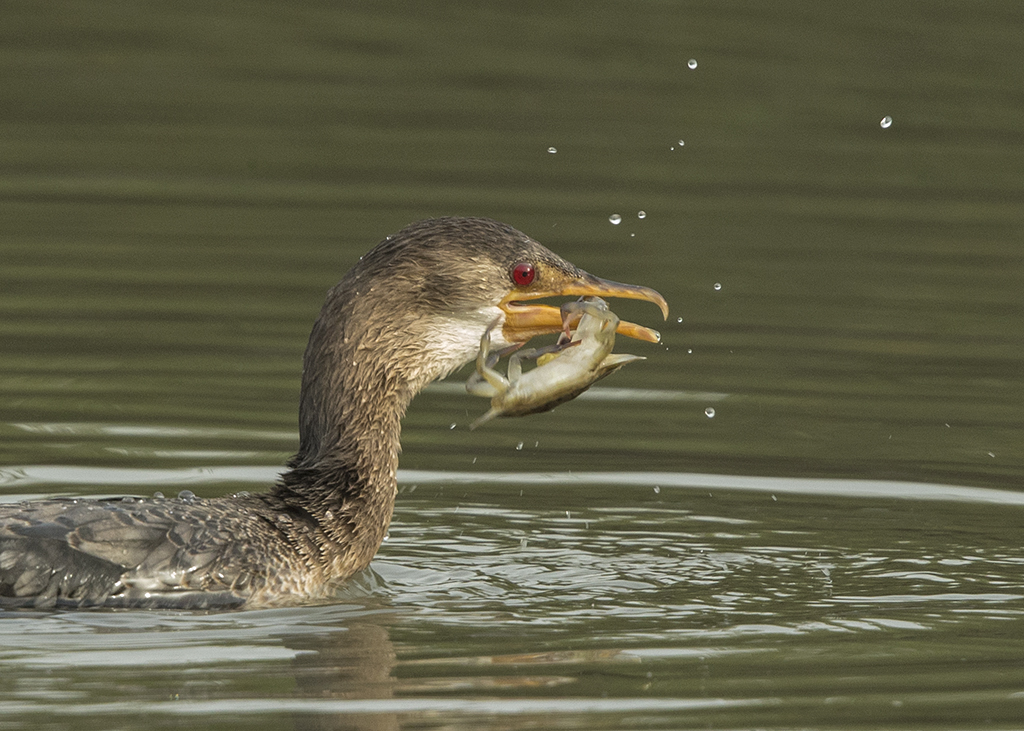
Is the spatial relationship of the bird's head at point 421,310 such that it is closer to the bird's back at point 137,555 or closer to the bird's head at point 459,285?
the bird's head at point 459,285

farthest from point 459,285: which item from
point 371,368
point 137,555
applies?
point 137,555

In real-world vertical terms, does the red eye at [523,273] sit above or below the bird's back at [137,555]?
above

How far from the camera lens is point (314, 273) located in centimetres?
1504

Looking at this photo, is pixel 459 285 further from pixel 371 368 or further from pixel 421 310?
pixel 371 368

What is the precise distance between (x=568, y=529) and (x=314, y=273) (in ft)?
16.1

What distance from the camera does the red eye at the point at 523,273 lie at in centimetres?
963

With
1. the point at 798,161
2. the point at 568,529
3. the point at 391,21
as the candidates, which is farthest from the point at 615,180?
the point at 568,529

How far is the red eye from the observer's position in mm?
9633

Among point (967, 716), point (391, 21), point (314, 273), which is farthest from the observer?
point (391, 21)

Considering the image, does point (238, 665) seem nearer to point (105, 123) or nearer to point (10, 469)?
point (10, 469)

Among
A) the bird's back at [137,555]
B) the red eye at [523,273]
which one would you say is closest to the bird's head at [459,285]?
the red eye at [523,273]

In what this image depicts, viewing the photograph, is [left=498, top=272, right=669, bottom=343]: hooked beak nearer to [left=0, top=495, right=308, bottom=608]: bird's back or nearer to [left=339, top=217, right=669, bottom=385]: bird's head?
[left=339, top=217, right=669, bottom=385]: bird's head

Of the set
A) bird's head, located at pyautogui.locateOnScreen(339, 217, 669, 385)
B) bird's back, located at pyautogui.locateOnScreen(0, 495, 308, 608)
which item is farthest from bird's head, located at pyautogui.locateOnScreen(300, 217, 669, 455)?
bird's back, located at pyautogui.locateOnScreen(0, 495, 308, 608)

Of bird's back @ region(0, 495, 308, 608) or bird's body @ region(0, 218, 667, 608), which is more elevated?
bird's body @ region(0, 218, 667, 608)
